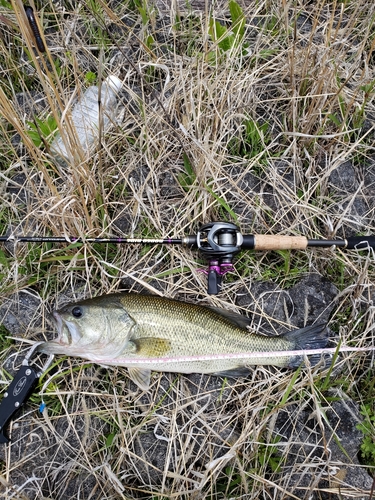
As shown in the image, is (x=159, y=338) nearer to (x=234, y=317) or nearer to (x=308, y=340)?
(x=234, y=317)

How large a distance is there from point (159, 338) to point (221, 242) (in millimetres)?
883

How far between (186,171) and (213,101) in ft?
2.20

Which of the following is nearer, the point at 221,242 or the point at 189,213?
the point at 221,242

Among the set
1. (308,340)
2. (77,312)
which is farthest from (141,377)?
(308,340)

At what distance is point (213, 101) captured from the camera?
12.2 ft

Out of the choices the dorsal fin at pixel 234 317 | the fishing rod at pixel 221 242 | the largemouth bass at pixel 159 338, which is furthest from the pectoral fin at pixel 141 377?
the fishing rod at pixel 221 242

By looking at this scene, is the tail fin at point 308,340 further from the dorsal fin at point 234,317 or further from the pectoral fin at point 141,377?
the pectoral fin at point 141,377

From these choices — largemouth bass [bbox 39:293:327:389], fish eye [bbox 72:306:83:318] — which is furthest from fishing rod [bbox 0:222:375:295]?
fish eye [bbox 72:306:83:318]

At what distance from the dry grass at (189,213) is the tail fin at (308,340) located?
0.15 m

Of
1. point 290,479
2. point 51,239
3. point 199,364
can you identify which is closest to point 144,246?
point 51,239

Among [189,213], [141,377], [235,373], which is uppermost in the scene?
[189,213]

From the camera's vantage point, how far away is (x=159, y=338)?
10.4ft

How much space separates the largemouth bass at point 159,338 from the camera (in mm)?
3070

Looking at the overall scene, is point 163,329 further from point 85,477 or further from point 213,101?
point 213,101
